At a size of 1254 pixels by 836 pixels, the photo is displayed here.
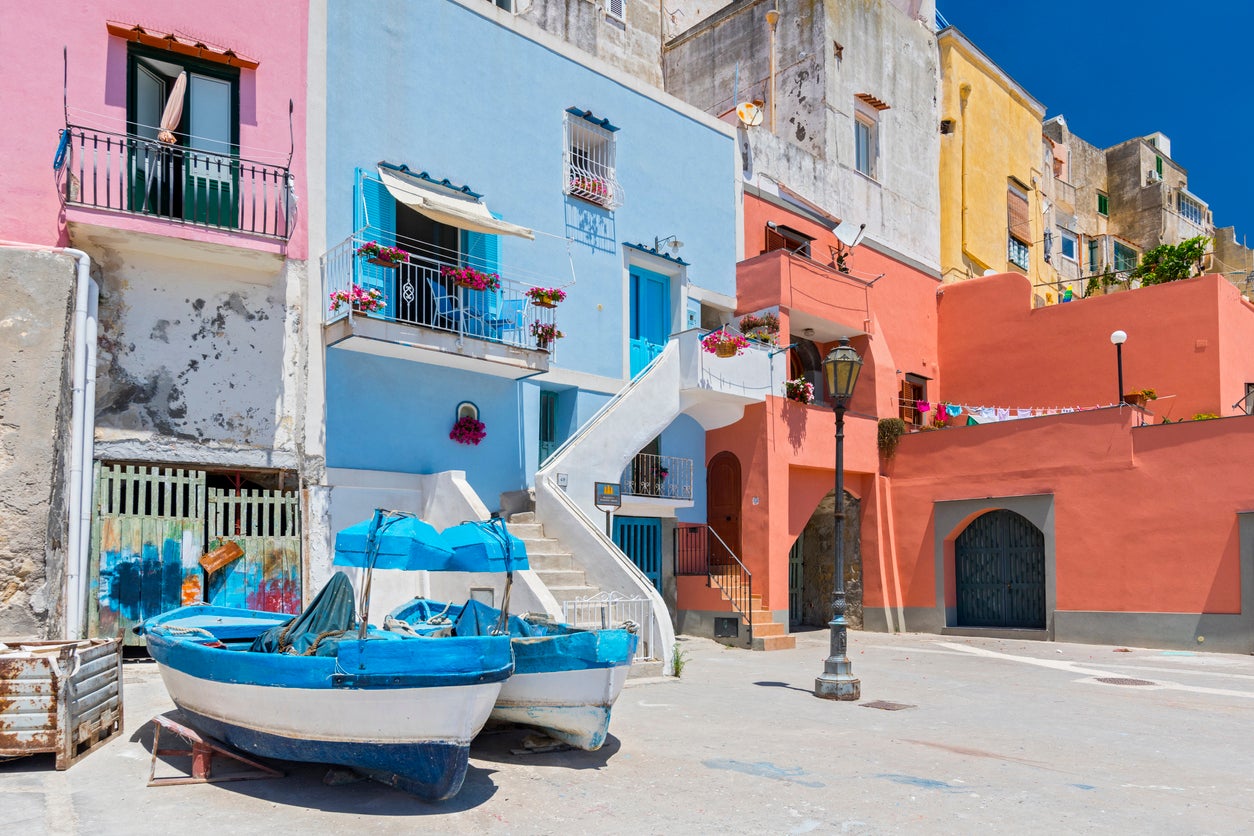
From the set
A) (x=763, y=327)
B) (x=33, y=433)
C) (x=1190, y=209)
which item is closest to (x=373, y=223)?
(x=33, y=433)

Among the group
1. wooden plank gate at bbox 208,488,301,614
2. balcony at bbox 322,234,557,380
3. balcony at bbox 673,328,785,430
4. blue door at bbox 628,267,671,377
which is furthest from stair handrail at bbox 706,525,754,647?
wooden plank gate at bbox 208,488,301,614

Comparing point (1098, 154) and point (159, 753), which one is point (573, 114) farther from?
point (1098, 154)

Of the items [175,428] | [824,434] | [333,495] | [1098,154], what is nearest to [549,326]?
[333,495]

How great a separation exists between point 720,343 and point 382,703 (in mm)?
12385

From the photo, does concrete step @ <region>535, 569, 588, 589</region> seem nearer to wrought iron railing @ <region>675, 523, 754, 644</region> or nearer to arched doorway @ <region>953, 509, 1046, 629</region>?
wrought iron railing @ <region>675, 523, 754, 644</region>

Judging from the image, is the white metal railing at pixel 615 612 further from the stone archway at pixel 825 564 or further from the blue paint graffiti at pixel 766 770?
the stone archway at pixel 825 564

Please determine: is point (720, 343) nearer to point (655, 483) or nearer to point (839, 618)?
point (655, 483)

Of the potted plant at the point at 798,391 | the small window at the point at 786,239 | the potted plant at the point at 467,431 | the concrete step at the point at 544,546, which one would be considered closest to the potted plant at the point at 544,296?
the potted plant at the point at 467,431

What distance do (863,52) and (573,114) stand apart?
11593mm

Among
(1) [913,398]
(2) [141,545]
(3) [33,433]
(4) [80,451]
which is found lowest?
(2) [141,545]

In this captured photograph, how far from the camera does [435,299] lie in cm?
1544

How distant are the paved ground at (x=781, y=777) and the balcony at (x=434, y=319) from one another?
5232 millimetres

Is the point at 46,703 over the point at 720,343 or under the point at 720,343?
under

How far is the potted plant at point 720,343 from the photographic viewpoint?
59.5 feet
